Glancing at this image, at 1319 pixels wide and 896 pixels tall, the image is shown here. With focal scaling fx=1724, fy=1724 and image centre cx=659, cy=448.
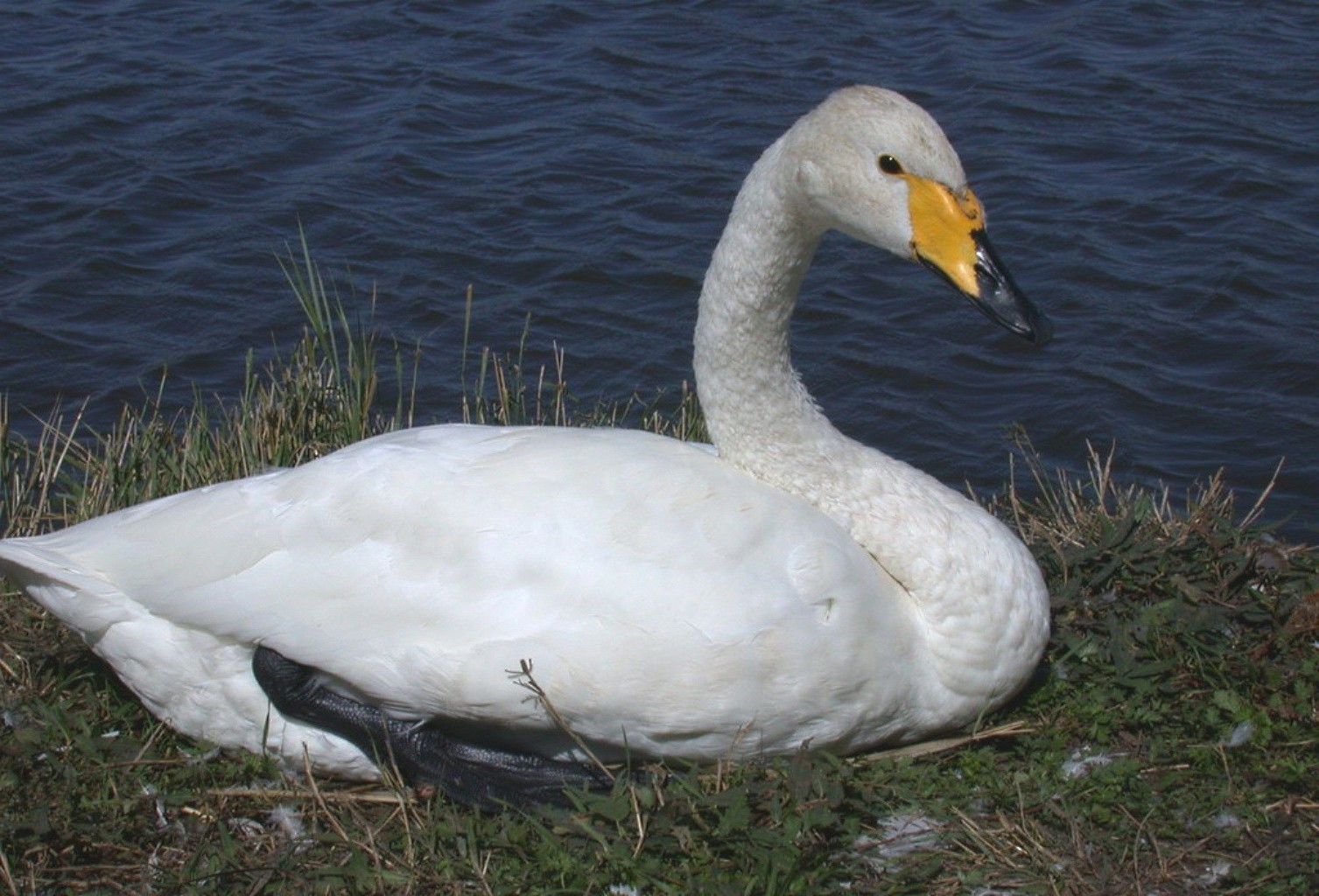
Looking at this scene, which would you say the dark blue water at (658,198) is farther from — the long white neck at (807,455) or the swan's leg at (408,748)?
the swan's leg at (408,748)

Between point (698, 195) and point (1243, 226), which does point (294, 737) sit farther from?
point (1243, 226)

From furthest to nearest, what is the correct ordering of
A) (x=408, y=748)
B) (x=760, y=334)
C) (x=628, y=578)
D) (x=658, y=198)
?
(x=658, y=198), (x=760, y=334), (x=408, y=748), (x=628, y=578)

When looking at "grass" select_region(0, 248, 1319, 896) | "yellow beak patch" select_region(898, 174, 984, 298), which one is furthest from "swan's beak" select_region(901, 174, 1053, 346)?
"grass" select_region(0, 248, 1319, 896)

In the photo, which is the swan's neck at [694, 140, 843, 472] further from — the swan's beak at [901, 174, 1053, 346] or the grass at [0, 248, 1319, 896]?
the grass at [0, 248, 1319, 896]

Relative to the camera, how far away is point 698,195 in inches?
401

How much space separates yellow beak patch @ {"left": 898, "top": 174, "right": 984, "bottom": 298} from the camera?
13.3 ft

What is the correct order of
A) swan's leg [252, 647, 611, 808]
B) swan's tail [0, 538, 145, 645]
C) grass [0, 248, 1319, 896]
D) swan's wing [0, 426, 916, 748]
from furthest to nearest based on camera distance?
swan's tail [0, 538, 145, 645] → swan's leg [252, 647, 611, 808] → swan's wing [0, 426, 916, 748] → grass [0, 248, 1319, 896]

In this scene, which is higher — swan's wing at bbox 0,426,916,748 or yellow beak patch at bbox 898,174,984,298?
yellow beak patch at bbox 898,174,984,298

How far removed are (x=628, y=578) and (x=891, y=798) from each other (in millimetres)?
833

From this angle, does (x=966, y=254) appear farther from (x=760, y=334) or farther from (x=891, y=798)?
(x=891, y=798)

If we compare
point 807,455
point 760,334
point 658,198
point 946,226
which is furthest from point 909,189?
point 658,198

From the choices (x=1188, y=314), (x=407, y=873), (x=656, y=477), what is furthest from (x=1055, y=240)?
(x=407, y=873)

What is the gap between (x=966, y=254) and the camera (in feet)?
13.3

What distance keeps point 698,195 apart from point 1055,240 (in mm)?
2095
